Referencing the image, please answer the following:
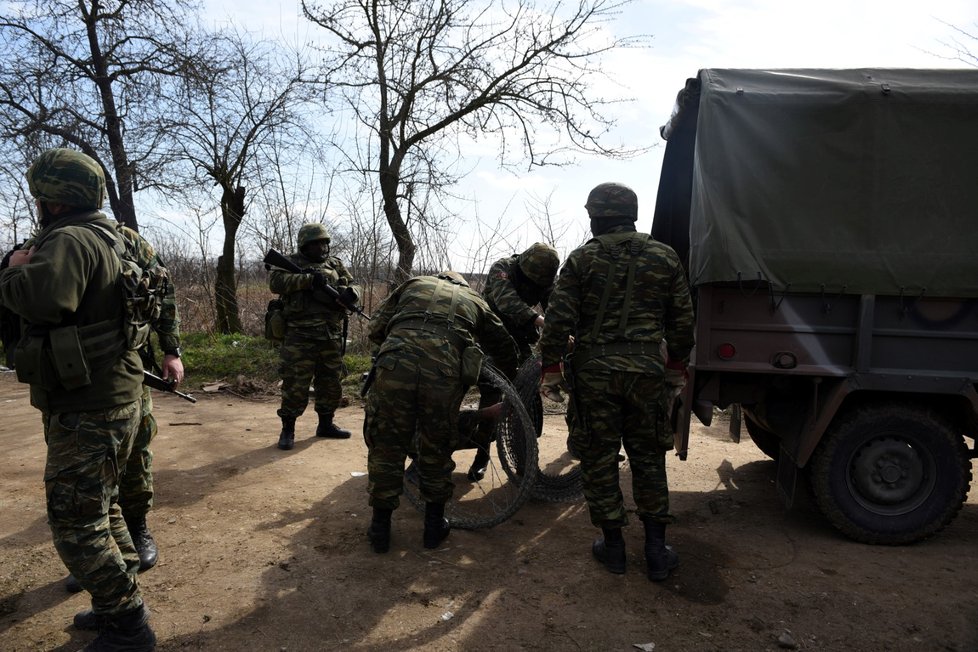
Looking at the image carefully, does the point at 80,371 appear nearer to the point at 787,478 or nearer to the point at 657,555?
the point at 657,555

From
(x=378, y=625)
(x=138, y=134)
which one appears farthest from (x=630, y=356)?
(x=138, y=134)

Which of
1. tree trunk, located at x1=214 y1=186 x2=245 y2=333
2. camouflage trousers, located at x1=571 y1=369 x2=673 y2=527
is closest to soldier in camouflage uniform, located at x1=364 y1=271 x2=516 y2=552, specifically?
camouflage trousers, located at x1=571 y1=369 x2=673 y2=527

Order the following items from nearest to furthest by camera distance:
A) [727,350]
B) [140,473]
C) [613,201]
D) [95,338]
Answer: [95,338], [140,473], [613,201], [727,350]

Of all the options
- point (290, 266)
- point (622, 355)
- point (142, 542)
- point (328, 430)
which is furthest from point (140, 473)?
point (328, 430)

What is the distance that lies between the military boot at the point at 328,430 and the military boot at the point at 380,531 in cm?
246

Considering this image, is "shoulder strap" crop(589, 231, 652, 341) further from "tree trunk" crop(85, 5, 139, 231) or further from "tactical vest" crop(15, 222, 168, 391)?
"tree trunk" crop(85, 5, 139, 231)

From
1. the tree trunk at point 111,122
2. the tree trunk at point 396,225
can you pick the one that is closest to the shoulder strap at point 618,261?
the tree trunk at point 396,225

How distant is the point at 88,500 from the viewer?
8.19 feet

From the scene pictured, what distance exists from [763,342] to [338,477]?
3.12 meters

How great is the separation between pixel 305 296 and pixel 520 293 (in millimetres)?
2040

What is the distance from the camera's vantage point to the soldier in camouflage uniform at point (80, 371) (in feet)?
7.97

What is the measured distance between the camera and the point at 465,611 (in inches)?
118

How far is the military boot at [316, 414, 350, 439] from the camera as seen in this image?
19.5ft

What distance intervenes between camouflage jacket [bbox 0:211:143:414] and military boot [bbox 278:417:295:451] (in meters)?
2.84
